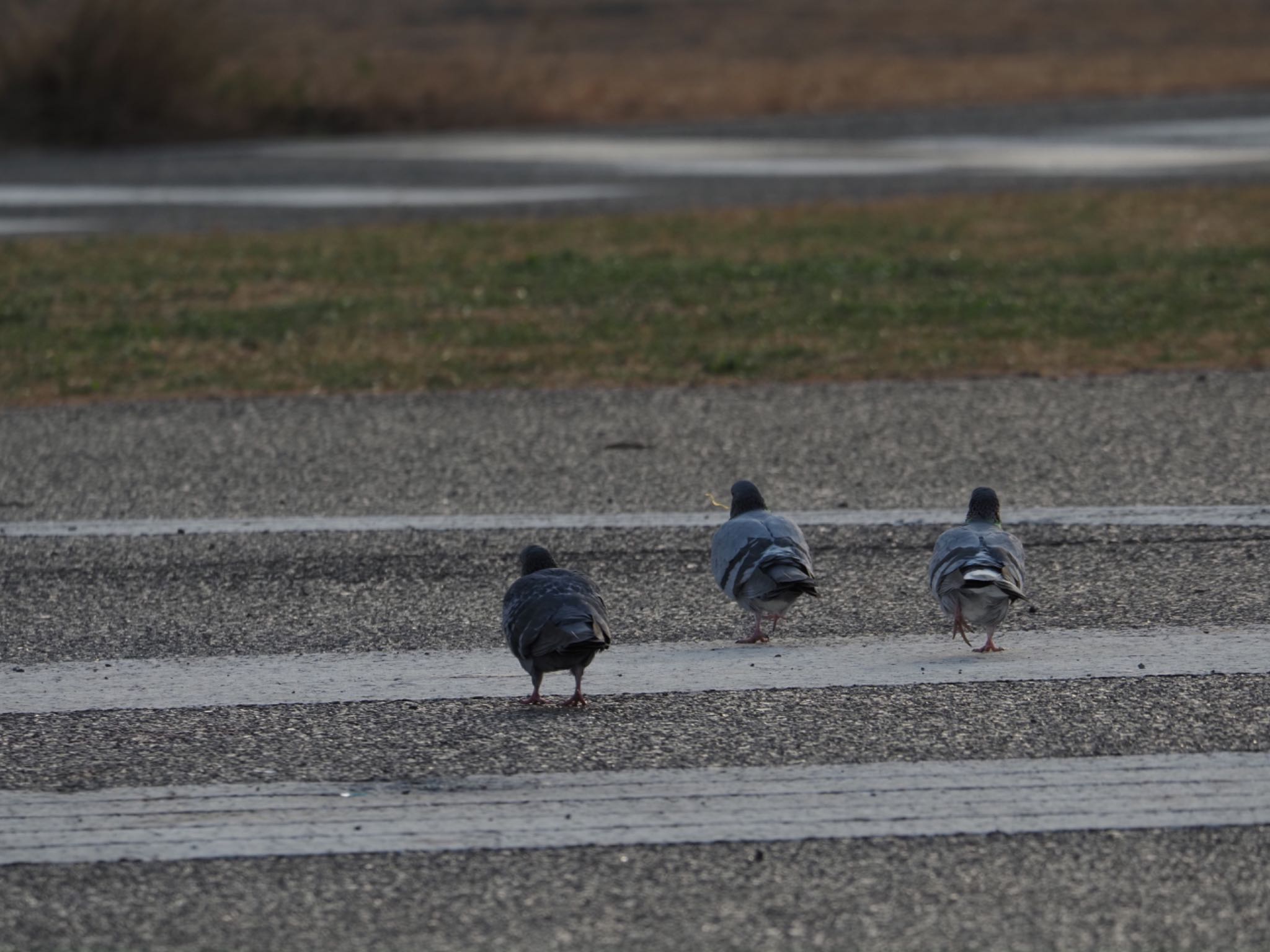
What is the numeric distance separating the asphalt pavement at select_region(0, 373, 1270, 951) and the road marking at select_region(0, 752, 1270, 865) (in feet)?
0.14

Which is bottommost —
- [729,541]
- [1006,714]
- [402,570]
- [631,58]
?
[1006,714]

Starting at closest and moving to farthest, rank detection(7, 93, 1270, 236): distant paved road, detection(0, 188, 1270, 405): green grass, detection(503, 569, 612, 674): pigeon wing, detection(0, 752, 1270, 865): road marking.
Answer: detection(0, 752, 1270, 865): road marking
detection(503, 569, 612, 674): pigeon wing
detection(0, 188, 1270, 405): green grass
detection(7, 93, 1270, 236): distant paved road

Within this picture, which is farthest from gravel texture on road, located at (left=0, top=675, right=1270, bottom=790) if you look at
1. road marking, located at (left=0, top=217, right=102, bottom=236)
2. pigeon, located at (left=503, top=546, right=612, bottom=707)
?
road marking, located at (left=0, top=217, right=102, bottom=236)

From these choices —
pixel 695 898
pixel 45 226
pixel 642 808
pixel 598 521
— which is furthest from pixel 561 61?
pixel 695 898

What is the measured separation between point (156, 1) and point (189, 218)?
6441 millimetres

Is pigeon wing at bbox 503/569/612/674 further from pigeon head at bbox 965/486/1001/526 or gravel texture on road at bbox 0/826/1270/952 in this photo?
pigeon head at bbox 965/486/1001/526

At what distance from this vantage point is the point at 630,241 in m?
13.5

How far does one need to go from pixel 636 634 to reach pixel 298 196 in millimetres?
12347

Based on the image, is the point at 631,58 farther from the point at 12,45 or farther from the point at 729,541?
the point at 729,541

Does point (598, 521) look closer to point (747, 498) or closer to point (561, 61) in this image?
point (747, 498)

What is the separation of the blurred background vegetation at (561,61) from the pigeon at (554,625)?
17804 millimetres

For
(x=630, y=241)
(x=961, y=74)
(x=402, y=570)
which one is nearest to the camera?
(x=402, y=570)

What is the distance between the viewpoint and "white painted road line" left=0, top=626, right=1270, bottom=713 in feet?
16.3

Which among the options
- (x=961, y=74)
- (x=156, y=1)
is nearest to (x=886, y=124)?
(x=961, y=74)
